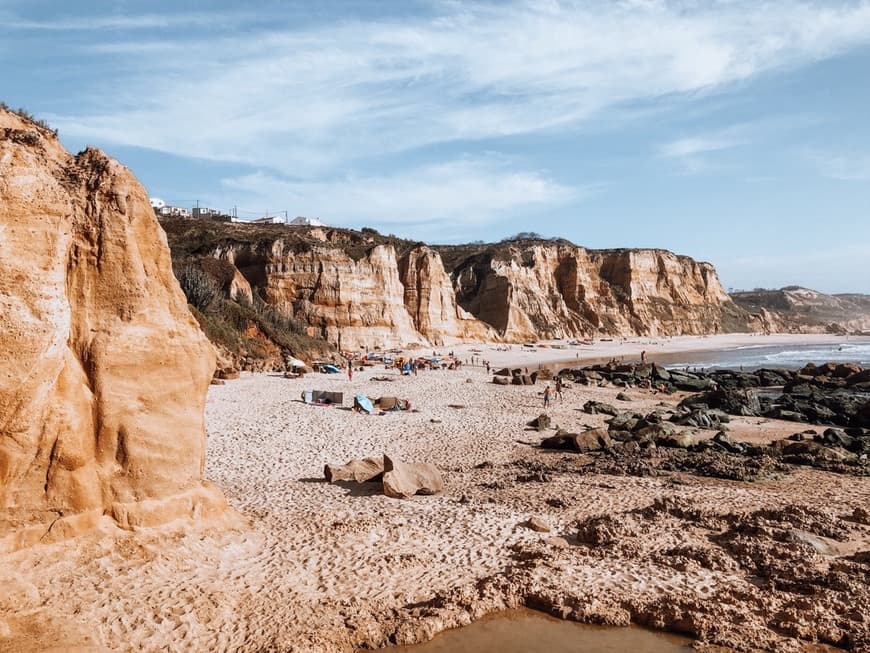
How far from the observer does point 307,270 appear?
153ft

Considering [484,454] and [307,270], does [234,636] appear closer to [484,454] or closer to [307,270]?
[484,454]

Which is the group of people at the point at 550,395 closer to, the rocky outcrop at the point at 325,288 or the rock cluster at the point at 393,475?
the rock cluster at the point at 393,475

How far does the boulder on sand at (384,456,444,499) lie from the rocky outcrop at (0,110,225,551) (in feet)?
11.4

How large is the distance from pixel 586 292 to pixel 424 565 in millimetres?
75712

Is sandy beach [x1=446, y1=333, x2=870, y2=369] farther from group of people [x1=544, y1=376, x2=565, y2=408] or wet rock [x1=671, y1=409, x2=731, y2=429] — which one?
wet rock [x1=671, y1=409, x2=731, y2=429]

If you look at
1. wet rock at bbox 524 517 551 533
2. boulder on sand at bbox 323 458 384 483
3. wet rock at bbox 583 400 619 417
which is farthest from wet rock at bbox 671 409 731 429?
boulder on sand at bbox 323 458 384 483

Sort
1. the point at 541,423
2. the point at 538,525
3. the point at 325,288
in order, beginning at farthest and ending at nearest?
the point at 325,288
the point at 541,423
the point at 538,525

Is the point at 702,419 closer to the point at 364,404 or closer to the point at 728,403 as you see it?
the point at 728,403

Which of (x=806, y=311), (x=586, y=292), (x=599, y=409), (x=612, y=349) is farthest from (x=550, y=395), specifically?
(x=806, y=311)

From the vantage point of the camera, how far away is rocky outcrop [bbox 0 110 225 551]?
20.2 ft

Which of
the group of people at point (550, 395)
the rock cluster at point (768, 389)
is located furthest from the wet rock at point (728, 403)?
the group of people at point (550, 395)

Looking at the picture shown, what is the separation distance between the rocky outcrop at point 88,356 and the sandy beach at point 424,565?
541 millimetres

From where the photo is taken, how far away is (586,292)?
80625 mm

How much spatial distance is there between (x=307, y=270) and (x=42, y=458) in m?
41.0
